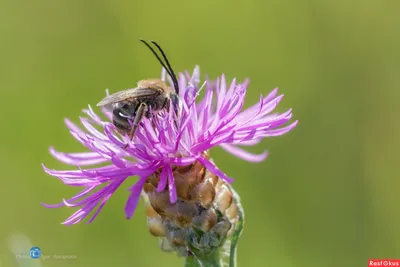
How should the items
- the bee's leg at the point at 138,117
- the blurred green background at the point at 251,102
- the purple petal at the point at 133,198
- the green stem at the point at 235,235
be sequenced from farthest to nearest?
the blurred green background at the point at 251,102 < the bee's leg at the point at 138,117 < the green stem at the point at 235,235 < the purple petal at the point at 133,198

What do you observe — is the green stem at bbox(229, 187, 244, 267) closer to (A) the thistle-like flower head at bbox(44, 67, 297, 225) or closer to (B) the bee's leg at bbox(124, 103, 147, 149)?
(A) the thistle-like flower head at bbox(44, 67, 297, 225)

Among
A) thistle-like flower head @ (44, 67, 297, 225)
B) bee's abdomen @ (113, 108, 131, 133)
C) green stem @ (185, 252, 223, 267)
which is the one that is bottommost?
green stem @ (185, 252, 223, 267)

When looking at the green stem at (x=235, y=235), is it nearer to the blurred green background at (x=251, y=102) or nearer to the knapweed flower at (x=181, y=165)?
the knapweed flower at (x=181, y=165)

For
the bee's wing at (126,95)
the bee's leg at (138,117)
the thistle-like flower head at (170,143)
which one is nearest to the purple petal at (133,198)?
the thistle-like flower head at (170,143)

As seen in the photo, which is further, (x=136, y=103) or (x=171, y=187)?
(x=136, y=103)

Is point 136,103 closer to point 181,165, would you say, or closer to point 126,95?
point 126,95

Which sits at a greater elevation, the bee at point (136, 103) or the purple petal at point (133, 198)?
the bee at point (136, 103)

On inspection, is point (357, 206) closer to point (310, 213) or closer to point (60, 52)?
point (310, 213)

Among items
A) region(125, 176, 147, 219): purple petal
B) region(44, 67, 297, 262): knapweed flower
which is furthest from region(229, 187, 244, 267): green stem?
region(125, 176, 147, 219): purple petal

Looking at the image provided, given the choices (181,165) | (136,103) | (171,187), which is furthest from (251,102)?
(171,187)
